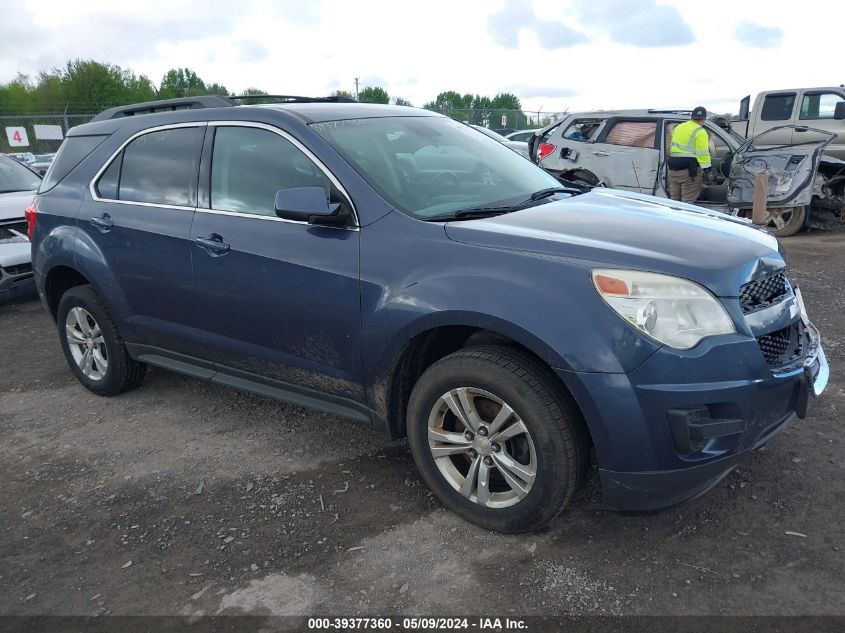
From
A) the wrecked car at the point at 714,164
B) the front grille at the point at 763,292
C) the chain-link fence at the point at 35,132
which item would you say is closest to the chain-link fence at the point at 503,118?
the chain-link fence at the point at 35,132

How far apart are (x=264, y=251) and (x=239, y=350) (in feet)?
1.95

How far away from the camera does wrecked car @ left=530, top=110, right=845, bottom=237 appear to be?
364 inches

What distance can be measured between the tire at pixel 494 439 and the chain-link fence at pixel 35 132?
74.5 feet

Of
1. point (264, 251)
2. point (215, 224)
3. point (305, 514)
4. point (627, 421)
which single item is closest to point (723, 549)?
point (627, 421)

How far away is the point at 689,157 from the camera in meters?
9.20

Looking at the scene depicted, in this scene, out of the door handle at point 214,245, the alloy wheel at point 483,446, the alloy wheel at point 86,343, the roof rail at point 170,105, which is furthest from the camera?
the alloy wheel at point 86,343

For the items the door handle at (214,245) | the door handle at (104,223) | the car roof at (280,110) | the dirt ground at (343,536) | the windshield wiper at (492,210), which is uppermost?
the car roof at (280,110)

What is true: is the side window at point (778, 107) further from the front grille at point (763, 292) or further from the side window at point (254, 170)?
the side window at point (254, 170)

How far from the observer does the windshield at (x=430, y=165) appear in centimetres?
329

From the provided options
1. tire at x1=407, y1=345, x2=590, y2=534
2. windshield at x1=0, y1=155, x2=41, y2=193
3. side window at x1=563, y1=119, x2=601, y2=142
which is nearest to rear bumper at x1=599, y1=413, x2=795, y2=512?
tire at x1=407, y1=345, x2=590, y2=534

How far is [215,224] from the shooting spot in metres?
3.64

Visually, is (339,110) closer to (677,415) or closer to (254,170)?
(254,170)

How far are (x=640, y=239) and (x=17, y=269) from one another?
6448 millimetres

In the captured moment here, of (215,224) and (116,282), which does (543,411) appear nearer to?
(215,224)
